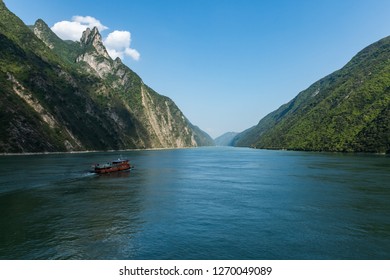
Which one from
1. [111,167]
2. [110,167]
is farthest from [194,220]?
[111,167]

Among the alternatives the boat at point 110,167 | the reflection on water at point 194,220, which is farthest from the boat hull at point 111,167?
the reflection on water at point 194,220

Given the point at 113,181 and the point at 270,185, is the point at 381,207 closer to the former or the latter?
the point at 270,185

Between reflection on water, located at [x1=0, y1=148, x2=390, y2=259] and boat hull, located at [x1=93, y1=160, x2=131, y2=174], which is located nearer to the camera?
reflection on water, located at [x1=0, y1=148, x2=390, y2=259]

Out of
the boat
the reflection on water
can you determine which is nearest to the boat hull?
the boat

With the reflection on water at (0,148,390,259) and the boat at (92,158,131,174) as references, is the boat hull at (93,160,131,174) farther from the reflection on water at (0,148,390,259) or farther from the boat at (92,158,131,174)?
the reflection on water at (0,148,390,259)

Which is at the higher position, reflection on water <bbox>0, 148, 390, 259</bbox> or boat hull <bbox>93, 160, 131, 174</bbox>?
boat hull <bbox>93, 160, 131, 174</bbox>

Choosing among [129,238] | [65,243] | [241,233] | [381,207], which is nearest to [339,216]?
[381,207]

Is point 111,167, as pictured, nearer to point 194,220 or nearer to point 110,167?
point 110,167

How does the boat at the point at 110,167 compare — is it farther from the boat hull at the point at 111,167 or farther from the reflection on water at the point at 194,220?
the reflection on water at the point at 194,220
